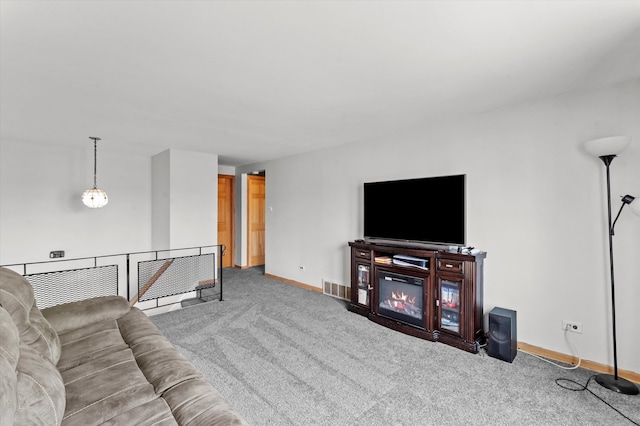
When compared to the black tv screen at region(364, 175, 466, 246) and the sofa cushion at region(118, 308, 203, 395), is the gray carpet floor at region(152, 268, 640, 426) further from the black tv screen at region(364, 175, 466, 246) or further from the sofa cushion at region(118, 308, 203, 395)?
the black tv screen at region(364, 175, 466, 246)

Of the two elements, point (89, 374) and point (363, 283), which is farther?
point (363, 283)

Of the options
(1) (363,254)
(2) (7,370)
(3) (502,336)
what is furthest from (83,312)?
(3) (502,336)

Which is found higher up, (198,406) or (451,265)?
(451,265)

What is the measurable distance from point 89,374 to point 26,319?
51 cm

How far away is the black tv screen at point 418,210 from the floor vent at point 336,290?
984 mm

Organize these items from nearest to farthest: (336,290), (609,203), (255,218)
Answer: (609,203) → (336,290) → (255,218)

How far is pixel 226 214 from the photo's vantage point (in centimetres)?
713

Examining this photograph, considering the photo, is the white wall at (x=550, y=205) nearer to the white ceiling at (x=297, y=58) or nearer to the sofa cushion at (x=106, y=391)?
the white ceiling at (x=297, y=58)

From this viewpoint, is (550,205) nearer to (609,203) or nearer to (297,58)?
(609,203)

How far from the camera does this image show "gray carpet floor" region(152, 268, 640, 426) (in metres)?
2.02

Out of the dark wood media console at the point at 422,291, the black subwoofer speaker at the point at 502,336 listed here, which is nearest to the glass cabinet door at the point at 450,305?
the dark wood media console at the point at 422,291

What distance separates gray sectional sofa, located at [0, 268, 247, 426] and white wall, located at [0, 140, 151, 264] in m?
3.42

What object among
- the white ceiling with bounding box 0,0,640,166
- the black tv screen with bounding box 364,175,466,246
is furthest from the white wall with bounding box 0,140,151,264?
the black tv screen with bounding box 364,175,466,246

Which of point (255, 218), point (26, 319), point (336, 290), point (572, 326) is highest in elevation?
point (255, 218)
